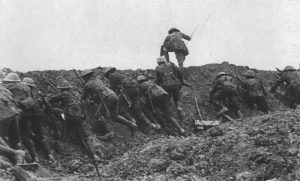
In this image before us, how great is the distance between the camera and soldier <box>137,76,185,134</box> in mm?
13328

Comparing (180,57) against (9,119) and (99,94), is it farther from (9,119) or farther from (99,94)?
(9,119)

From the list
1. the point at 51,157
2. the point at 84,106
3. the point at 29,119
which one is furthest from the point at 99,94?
the point at 51,157

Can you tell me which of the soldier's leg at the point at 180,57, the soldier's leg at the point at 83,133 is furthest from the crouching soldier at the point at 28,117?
the soldier's leg at the point at 180,57

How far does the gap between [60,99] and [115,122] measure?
1.98 m

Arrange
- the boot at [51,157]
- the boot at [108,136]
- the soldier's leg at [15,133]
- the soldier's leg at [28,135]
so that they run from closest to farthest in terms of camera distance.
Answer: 1. the soldier's leg at [15,133]
2. the soldier's leg at [28,135]
3. the boot at [51,157]
4. the boot at [108,136]

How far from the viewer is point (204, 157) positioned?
9656mm

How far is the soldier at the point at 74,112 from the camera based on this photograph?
11422 millimetres

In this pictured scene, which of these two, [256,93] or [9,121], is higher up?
[256,93]

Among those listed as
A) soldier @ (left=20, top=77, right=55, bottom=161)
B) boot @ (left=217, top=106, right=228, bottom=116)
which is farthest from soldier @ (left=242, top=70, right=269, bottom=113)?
soldier @ (left=20, top=77, right=55, bottom=161)

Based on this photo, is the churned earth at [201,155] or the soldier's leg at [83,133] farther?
the soldier's leg at [83,133]

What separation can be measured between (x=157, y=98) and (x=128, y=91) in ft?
2.48

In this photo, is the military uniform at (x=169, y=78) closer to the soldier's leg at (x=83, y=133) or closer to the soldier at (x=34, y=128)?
the soldier's leg at (x=83, y=133)

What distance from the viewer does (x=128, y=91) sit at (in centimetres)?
1309

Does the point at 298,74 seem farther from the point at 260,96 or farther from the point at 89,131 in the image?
the point at 89,131
